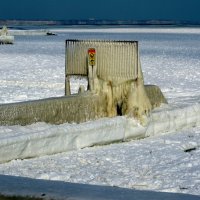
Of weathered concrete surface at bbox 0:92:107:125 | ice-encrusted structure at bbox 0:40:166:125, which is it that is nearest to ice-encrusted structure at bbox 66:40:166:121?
ice-encrusted structure at bbox 0:40:166:125

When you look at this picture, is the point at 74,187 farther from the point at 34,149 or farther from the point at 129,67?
the point at 129,67

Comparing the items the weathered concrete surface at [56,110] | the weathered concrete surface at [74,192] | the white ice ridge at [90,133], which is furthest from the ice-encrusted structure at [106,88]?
Result: the weathered concrete surface at [74,192]

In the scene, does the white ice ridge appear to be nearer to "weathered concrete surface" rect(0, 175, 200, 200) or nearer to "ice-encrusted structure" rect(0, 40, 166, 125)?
"ice-encrusted structure" rect(0, 40, 166, 125)

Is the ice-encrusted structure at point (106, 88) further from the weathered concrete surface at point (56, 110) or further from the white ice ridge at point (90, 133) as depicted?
the white ice ridge at point (90, 133)

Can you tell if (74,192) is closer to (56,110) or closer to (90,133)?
(90,133)

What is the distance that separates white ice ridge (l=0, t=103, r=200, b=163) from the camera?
5910mm

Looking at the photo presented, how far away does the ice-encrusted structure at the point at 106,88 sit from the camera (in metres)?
7.15

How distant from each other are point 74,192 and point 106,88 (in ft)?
13.1

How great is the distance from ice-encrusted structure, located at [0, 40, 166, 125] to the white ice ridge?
0.18 meters

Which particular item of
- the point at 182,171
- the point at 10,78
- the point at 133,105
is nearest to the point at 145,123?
the point at 133,105

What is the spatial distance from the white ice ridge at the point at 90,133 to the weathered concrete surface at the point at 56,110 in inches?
11.4

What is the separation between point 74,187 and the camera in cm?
373

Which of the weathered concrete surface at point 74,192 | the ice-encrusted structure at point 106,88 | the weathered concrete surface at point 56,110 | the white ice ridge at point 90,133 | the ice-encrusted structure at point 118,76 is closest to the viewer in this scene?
the weathered concrete surface at point 74,192

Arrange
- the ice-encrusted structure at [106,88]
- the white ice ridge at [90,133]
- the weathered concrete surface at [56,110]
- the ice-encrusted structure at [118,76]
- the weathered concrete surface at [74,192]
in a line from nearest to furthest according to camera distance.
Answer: the weathered concrete surface at [74,192]
the white ice ridge at [90,133]
the weathered concrete surface at [56,110]
the ice-encrusted structure at [106,88]
the ice-encrusted structure at [118,76]
